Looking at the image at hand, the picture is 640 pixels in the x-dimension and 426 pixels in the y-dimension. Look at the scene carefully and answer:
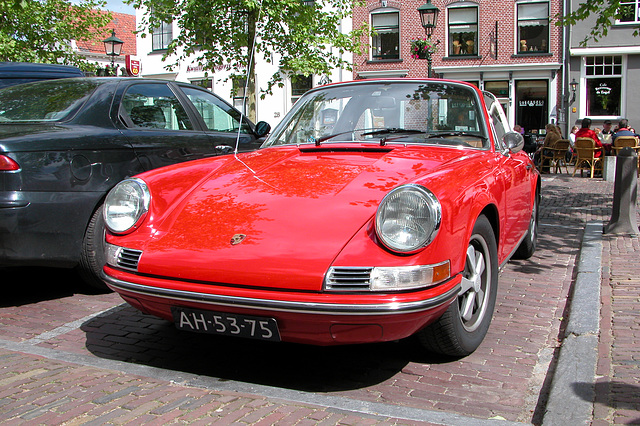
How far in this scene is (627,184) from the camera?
24.3 feet

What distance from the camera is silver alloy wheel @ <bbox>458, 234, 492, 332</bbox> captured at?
340 cm

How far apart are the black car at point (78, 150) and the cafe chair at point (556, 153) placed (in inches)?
498

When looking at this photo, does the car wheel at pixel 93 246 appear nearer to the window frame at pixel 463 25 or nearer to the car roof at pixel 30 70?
the car roof at pixel 30 70

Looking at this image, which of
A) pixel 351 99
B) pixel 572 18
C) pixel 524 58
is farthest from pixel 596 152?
pixel 351 99

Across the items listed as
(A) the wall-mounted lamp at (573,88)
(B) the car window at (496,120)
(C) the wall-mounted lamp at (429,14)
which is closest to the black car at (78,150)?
(B) the car window at (496,120)

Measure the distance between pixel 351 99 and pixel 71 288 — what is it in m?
2.78

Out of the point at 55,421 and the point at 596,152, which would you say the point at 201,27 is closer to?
the point at 596,152

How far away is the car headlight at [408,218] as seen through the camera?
110 inches

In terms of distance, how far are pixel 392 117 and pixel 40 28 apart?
13.8 metres

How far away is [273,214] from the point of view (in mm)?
3125

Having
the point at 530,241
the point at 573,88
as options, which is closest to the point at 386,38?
the point at 573,88

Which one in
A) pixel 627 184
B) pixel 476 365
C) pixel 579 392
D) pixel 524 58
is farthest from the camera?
pixel 524 58

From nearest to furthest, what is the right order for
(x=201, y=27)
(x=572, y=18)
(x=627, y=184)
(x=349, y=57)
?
(x=627, y=184) → (x=572, y=18) → (x=201, y=27) → (x=349, y=57)

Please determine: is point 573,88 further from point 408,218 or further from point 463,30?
point 408,218
